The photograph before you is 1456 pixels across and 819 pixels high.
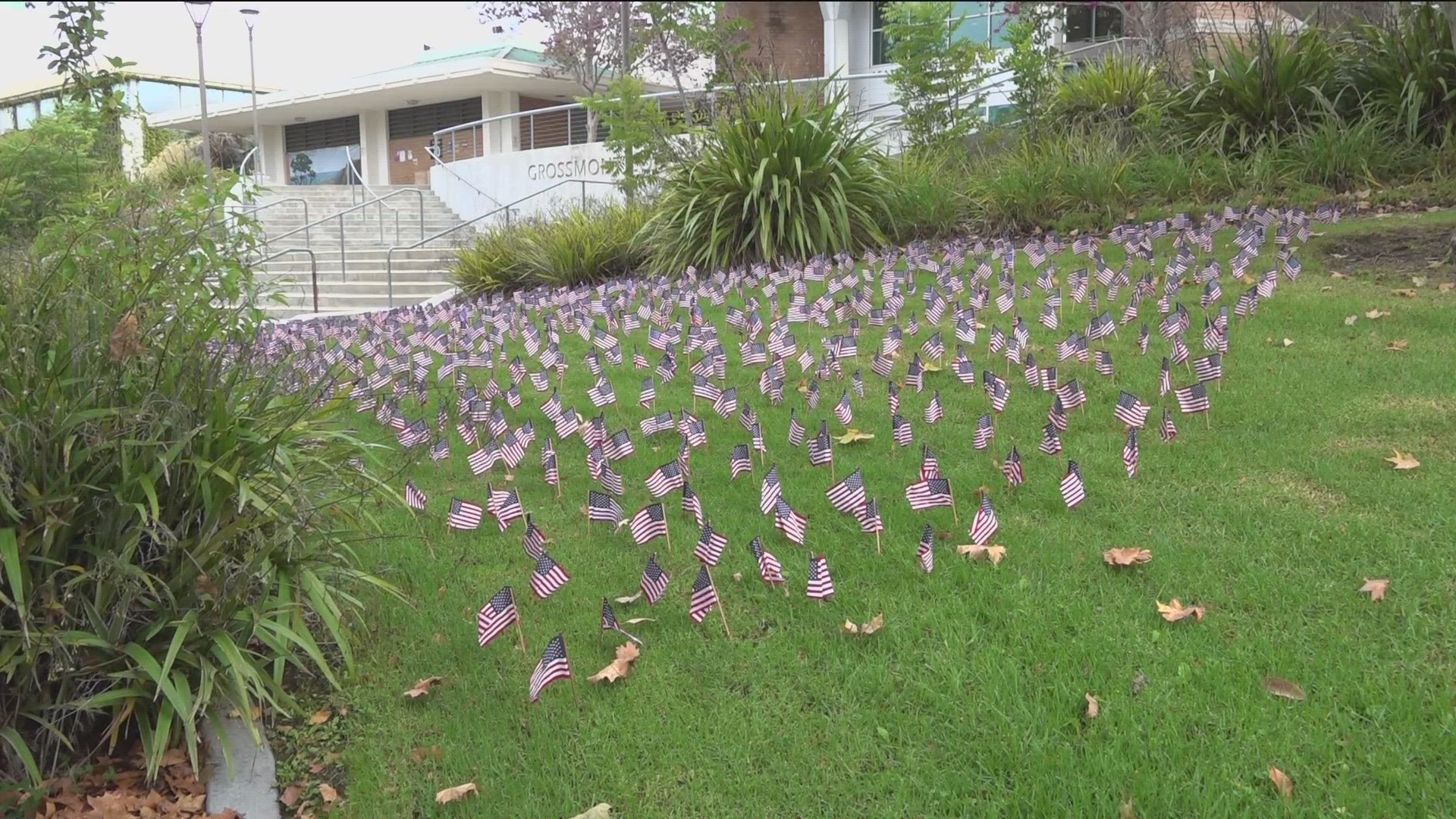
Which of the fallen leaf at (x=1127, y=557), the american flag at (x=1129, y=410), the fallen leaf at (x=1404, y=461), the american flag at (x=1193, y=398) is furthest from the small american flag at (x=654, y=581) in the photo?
the fallen leaf at (x=1404, y=461)

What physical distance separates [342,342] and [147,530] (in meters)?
6.69

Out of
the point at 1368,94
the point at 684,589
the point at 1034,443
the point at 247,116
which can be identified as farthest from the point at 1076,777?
the point at 247,116

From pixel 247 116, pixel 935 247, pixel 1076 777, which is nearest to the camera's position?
pixel 1076 777

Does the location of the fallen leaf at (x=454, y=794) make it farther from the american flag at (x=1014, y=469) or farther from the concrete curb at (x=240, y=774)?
the american flag at (x=1014, y=469)

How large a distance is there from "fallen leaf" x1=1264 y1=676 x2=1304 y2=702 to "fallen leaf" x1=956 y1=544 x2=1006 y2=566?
3.22 feet

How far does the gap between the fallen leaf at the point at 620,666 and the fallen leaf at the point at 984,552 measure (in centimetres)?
123

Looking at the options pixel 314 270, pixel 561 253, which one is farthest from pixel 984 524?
pixel 314 270

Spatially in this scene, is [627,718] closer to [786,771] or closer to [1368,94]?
[786,771]

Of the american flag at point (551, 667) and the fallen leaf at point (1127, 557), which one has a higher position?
the fallen leaf at point (1127, 557)

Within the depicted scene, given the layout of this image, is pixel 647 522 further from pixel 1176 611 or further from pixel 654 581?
pixel 1176 611

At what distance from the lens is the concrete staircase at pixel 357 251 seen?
56.0 ft

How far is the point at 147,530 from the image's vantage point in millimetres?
3027

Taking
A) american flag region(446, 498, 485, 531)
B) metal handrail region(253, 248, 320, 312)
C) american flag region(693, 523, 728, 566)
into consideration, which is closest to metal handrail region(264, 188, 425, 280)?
metal handrail region(253, 248, 320, 312)

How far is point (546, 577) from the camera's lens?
338 centimetres
